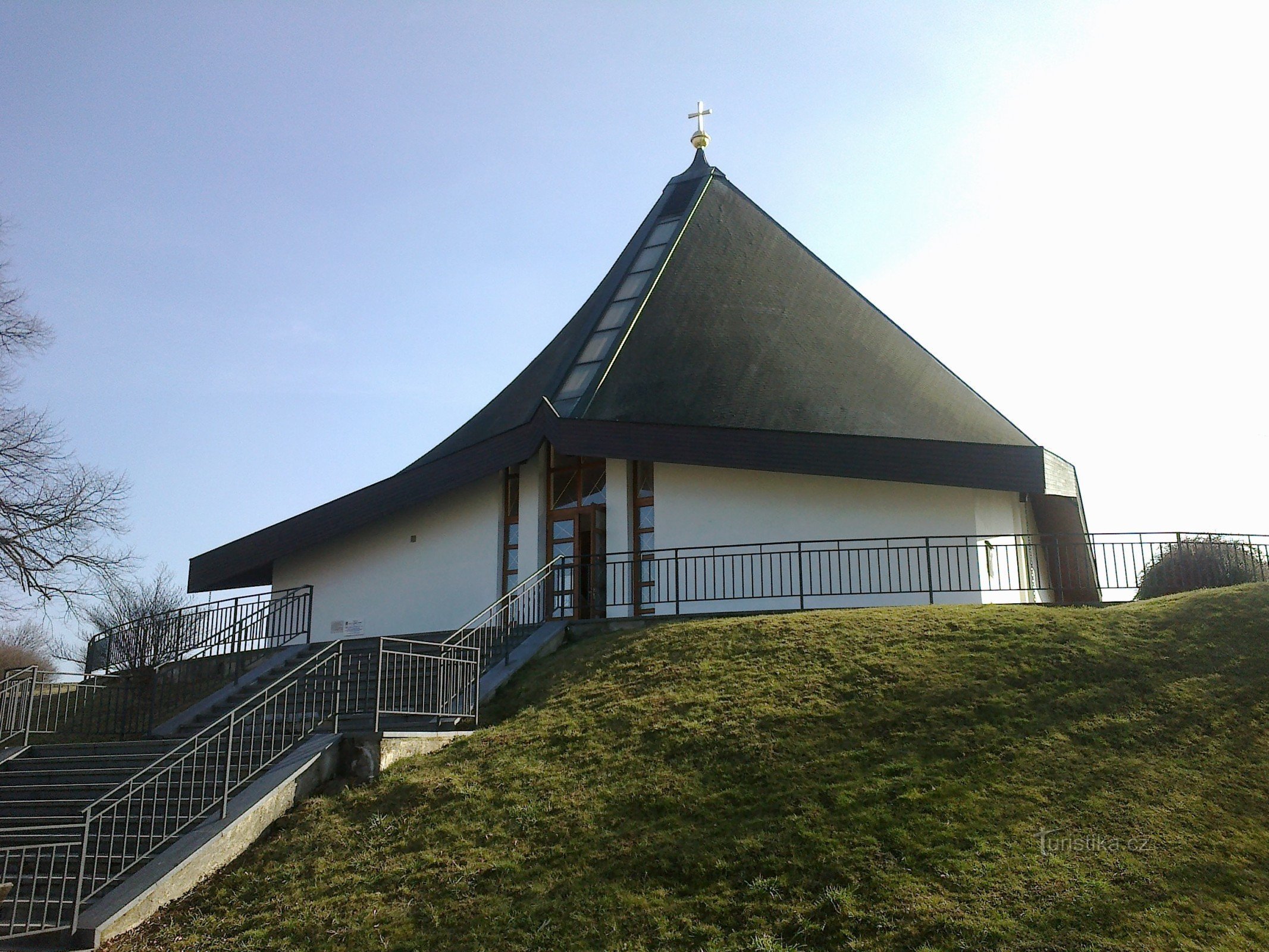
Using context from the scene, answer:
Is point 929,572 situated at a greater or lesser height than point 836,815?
greater

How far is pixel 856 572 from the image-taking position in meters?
16.5

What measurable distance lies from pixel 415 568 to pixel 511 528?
2.06m

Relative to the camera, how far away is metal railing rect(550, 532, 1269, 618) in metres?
15.1

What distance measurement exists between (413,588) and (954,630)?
10.6 m

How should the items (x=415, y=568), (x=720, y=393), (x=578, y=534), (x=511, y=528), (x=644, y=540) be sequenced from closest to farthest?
(x=644, y=540) → (x=578, y=534) → (x=720, y=393) → (x=511, y=528) → (x=415, y=568)

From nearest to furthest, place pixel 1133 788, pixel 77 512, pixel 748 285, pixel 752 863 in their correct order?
pixel 752 863 < pixel 1133 788 < pixel 77 512 < pixel 748 285

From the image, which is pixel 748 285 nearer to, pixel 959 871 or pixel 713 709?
pixel 713 709

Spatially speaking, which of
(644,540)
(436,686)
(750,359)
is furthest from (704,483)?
(436,686)

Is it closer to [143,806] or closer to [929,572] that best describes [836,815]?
[143,806]

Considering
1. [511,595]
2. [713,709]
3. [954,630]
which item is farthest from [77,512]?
[954,630]

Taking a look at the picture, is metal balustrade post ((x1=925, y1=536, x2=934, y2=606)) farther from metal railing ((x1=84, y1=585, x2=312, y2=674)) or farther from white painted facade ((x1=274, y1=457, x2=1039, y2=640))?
metal railing ((x1=84, y1=585, x2=312, y2=674))

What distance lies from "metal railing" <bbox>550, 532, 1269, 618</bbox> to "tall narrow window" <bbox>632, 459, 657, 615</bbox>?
0.03m

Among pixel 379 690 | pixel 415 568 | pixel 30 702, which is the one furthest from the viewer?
pixel 415 568

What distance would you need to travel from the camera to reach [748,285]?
21.6 m
